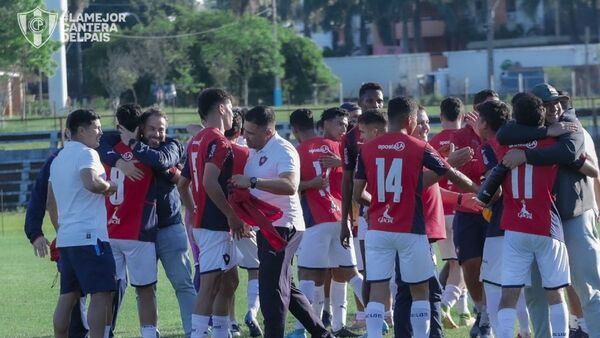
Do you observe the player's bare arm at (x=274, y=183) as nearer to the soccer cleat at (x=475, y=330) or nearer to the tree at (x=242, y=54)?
the soccer cleat at (x=475, y=330)

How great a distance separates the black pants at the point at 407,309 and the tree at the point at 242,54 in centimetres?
5052

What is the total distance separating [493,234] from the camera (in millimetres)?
9609

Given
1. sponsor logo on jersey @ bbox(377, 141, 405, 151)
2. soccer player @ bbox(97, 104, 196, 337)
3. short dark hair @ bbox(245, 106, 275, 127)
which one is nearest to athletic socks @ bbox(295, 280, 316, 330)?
soccer player @ bbox(97, 104, 196, 337)

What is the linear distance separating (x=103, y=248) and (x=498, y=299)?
340cm

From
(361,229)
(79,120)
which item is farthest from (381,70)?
(79,120)

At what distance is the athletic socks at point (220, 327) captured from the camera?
9.71 metres

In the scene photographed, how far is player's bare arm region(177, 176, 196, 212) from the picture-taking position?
9.92 metres

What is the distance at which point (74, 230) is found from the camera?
356 inches

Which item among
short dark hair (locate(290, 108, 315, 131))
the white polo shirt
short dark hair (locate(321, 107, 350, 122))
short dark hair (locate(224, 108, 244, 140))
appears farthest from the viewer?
short dark hair (locate(321, 107, 350, 122))

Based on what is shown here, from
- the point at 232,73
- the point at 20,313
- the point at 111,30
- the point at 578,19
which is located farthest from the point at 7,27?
the point at 578,19

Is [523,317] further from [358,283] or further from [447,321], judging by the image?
[358,283]

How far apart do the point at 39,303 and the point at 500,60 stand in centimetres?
6099

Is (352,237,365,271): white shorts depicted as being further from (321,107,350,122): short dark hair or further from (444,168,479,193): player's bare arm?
(444,168,479,193): player's bare arm

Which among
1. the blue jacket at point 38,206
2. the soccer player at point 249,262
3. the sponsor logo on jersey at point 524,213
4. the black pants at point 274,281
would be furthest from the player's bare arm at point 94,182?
the sponsor logo on jersey at point 524,213
